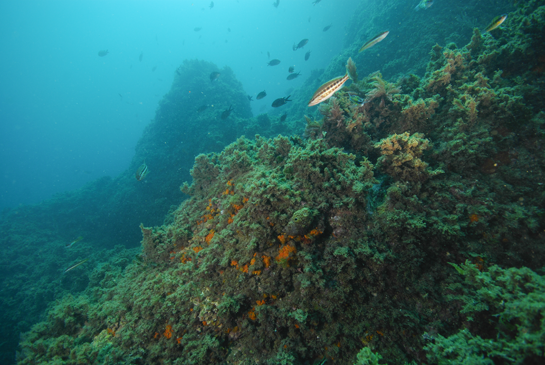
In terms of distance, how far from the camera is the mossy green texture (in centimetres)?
149

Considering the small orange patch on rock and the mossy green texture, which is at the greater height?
the small orange patch on rock

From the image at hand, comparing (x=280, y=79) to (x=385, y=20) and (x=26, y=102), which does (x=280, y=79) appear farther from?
(x=26, y=102)

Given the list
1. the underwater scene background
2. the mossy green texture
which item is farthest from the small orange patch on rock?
the mossy green texture

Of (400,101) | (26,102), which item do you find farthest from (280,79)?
(26,102)

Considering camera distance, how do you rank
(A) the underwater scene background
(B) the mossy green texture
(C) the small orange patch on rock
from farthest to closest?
(C) the small orange patch on rock
(A) the underwater scene background
(B) the mossy green texture

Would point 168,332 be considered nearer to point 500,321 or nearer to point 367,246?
point 367,246

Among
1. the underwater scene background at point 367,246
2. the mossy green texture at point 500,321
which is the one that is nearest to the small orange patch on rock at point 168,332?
the underwater scene background at point 367,246

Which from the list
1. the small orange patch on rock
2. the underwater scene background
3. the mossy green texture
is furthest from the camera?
the small orange patch on rock

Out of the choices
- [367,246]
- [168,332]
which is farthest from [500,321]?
[168,332]

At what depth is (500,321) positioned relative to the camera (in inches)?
70.0

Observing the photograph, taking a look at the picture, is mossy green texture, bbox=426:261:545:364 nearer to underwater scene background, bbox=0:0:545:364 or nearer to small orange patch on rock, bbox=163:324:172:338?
underwater scene background, bbox=0:0:545:364

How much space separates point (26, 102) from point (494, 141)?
6918 inches

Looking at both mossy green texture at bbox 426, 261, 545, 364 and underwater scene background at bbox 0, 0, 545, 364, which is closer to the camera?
mossy green texture at bbox 426, 261, 545, 364

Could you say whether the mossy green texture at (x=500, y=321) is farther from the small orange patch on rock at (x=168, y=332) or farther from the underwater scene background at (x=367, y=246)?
the small orange patch on rock at (x=168, y=332)
